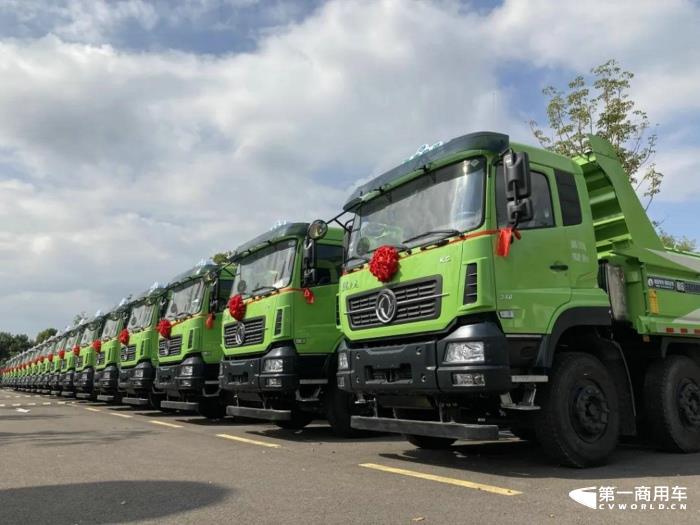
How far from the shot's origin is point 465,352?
5203mm

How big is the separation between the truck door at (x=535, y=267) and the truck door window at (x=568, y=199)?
0.32 feet

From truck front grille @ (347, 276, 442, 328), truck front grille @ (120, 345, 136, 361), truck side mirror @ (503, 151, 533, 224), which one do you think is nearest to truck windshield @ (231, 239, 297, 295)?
truck front grille @ (347, 276, 442, 328)

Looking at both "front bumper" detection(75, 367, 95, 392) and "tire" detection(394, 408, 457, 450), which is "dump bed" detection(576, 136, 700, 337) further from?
"front bumper" detection(75, 367, 95, 392)

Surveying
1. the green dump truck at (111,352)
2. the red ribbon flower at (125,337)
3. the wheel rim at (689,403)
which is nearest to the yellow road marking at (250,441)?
the wheel rim at (689,403)

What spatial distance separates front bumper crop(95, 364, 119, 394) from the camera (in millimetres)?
16641

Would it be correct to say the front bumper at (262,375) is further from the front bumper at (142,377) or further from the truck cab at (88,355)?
the truck cab at (88,355)

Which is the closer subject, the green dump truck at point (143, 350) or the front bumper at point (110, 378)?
the green dump truck at point (143, 350)

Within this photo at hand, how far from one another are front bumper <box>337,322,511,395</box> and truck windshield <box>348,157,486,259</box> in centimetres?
97

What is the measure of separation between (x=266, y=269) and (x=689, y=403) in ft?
18.7

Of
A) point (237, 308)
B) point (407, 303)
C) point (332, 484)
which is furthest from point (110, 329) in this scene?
point (332, 484)

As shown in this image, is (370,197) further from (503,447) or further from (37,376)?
(37,376)

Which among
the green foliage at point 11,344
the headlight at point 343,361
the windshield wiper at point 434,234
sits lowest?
the headlight at point 343,361

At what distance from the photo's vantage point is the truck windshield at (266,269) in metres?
8.85

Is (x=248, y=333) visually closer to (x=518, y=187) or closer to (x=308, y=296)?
(x=308, y=296)
